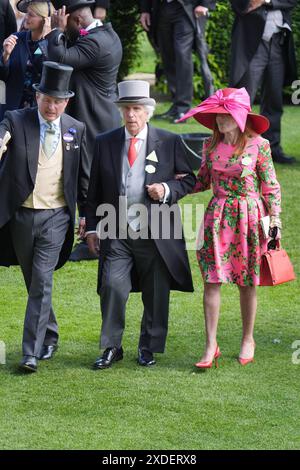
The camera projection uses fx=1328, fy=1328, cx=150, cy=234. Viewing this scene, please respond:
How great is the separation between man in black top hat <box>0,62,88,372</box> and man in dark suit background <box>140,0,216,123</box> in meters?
6.57

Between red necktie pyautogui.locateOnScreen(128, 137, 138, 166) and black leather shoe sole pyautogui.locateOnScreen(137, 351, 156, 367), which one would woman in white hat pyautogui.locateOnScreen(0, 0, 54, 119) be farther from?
black leather shoe sole pyautogui.locateOnScreen(137, 351, 156, 367)

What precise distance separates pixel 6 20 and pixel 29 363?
15.1 ft

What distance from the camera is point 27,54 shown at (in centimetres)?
967

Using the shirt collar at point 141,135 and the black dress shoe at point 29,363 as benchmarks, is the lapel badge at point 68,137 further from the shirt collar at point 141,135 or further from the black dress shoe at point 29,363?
the black dress shoe at point 29,363

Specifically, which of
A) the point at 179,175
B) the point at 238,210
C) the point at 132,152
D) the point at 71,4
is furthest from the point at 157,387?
the point at 71,4

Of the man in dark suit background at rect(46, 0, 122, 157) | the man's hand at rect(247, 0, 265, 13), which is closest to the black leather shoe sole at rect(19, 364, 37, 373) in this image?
the man in dark suit background at rect(46, 0, 122, 157)

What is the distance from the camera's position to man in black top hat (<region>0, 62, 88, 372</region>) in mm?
7852

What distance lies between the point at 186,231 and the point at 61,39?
228 cm

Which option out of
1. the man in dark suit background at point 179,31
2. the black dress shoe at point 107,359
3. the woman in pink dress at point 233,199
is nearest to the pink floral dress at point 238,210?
the woman in pink dress at point 233,199

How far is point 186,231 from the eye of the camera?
36.3ft

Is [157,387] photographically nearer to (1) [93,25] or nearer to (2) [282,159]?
(1) [93,25]

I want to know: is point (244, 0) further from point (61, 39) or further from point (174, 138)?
point (174, 138)

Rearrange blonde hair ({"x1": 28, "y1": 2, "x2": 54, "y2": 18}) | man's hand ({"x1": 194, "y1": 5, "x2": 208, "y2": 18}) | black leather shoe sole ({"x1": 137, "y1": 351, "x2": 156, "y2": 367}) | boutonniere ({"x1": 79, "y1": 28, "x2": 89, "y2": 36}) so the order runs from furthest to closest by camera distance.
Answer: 1. man's hand ({"x1": 194, "y1": 5, "x2": 208, "y2": 18})
2. boutonniere ({"x1": 79, "y1": 28, "x2": 89, "y2": 36})
3. blonde hair ({"x1": 28, "y1": 2, "x2": 54, "y2": 18})
4. black leather shoe sole ({"x1": 137, "y1": 351, "x2": 156, "y2": 367})

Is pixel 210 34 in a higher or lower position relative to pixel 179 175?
lower
